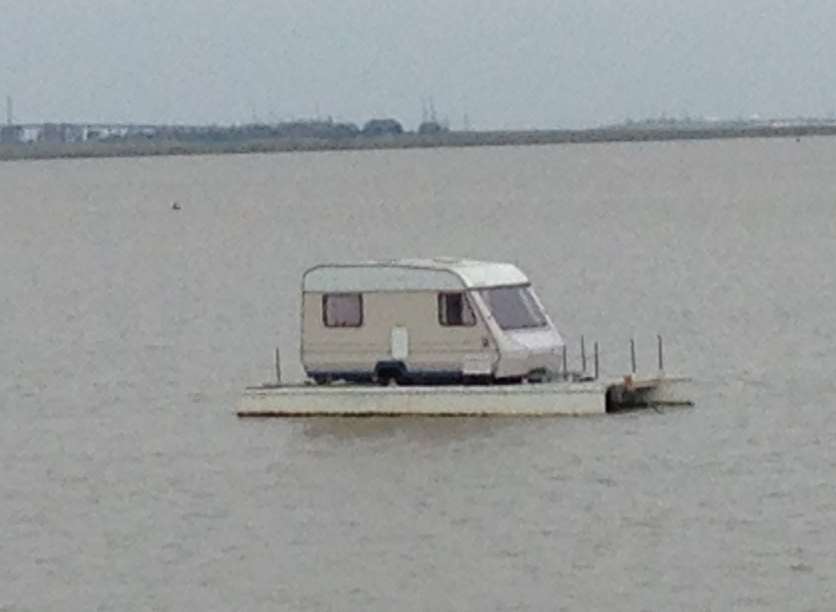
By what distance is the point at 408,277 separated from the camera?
1479 inches

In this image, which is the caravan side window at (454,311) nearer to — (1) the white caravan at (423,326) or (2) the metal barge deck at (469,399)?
(1) the white caravan at (423,326)

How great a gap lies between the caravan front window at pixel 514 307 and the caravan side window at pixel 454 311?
242 mm

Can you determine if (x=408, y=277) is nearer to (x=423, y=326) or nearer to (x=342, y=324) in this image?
(x=423, y=326)

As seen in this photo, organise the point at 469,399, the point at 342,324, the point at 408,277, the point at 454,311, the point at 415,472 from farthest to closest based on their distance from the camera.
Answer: the point at 342,324 < the point at 408,277 < the point at 454,311 < the point at 469,399 < the point at 415,472

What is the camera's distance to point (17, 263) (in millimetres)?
87250

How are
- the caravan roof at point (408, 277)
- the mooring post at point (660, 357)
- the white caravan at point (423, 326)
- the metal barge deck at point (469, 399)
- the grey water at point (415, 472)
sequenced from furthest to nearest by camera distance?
1. the mooring post at point (660, 357)
2. the caravan roof at point (408, 277)
3. the white caravan at point (423, 326)
4. the metal barge deck at point (469, 399)
5. the grey water at point (415, 472)

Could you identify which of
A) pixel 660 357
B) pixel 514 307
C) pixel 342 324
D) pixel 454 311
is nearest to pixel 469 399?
pixel 454 311

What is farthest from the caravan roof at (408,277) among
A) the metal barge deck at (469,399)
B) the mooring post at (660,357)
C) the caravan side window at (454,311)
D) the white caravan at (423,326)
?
the mooring post at (660,357)

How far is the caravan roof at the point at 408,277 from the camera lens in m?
37.4

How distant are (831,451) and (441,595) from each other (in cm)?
858

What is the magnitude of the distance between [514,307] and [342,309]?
1.99 meters

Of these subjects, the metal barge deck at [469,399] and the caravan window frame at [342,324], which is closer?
the metal barge deck at [469,399]

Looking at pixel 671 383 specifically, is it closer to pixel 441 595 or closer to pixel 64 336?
pixel 441 595

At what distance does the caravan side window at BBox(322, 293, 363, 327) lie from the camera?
37.6 m
